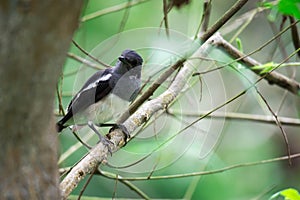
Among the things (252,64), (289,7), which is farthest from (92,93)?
(289,7)

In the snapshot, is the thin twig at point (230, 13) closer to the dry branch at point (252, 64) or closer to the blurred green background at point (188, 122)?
the blurred green background at point (188, 122)

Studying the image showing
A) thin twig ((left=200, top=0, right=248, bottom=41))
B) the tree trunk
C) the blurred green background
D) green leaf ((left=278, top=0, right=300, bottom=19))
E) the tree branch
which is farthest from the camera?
the blurred green background

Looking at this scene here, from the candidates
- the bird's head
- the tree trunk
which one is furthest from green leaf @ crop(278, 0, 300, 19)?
the tree trunk

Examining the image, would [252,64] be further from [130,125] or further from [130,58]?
[130,125]

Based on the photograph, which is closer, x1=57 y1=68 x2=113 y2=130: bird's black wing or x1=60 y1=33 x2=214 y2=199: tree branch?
x1=60 y1=33 x2=214 y2=199: tree branch

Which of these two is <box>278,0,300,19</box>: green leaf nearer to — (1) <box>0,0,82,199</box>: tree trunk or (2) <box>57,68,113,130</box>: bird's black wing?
(2) <box>57,68,113,130</box>: bird's black wing

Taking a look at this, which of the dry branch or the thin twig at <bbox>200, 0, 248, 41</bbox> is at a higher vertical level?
the thin twig at <bbox>200, 0, 248, 41</bbox>

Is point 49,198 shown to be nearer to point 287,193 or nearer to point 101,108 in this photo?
point 287,193

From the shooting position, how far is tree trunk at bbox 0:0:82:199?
30.2 inches

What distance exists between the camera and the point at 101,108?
2383 millimetres

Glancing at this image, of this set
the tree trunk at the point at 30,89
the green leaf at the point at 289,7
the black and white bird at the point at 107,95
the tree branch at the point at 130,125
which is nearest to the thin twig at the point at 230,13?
the green leaf at the point at 289,7

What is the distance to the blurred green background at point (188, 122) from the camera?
2.46m

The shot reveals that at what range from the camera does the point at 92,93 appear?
94.7 inches

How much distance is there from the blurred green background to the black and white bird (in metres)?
0.08
